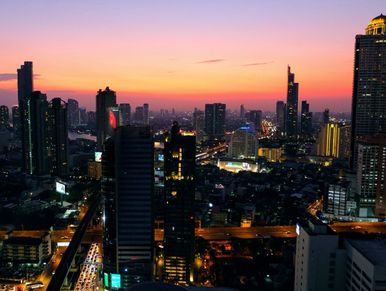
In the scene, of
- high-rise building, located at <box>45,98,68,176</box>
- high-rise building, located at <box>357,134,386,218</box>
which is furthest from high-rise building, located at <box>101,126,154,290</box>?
high-rise building, located at <box>45,98,68,176</box>

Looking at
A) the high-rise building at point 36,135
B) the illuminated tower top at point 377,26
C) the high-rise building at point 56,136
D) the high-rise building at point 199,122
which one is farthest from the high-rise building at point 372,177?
the high-rise building at point 199,122

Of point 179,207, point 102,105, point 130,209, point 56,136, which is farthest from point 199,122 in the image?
point 130,209

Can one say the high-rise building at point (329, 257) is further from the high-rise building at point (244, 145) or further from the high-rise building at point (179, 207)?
the high-rise building at point (244, 145)

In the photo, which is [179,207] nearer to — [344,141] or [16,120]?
[344,141]

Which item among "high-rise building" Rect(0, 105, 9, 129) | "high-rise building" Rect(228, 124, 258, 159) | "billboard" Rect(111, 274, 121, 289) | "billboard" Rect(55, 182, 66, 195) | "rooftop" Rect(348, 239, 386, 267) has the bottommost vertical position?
"billboard" Rect(111, 274, 121, 289)

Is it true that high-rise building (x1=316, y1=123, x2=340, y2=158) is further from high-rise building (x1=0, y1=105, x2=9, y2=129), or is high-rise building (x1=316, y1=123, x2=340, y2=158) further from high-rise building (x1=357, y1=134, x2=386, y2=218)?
high-rise building (x1=0, y1=105, x2=9, y2=129)
